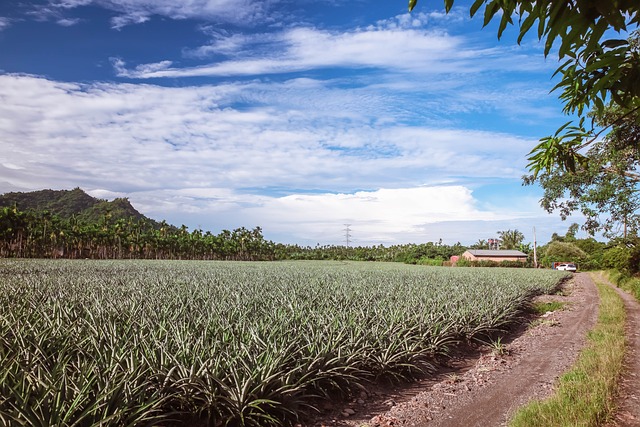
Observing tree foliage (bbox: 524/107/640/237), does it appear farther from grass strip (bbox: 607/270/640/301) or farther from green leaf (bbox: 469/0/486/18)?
green leaf (bbox: 469/0/486/18)

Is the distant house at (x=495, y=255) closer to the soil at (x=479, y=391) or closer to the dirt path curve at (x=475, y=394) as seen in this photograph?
the soil at (x=479, y=391)

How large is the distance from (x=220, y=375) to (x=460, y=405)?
286cm

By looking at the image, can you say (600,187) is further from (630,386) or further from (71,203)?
(71,203)

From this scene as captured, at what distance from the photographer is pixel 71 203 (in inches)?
5650

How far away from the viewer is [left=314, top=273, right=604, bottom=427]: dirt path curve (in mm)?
4645

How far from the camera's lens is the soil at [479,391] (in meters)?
4.66

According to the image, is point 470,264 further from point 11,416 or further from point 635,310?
point 11,416

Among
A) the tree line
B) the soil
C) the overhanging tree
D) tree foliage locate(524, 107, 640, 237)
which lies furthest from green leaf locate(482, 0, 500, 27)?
the tree line

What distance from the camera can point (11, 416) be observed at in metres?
3.18

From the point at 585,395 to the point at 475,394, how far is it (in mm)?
1230

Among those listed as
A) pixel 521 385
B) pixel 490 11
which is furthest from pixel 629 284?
pixel 490 11

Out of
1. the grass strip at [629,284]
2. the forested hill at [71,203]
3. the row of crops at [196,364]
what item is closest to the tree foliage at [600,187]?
the grass strip at [629,284]


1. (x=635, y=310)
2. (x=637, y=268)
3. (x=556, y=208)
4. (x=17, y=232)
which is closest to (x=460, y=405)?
(x=635, y=310)

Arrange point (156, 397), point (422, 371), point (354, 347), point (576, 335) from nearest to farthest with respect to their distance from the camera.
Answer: point (156, 397) < point (354, 347) < point (422, 371) < point (576, 335)
